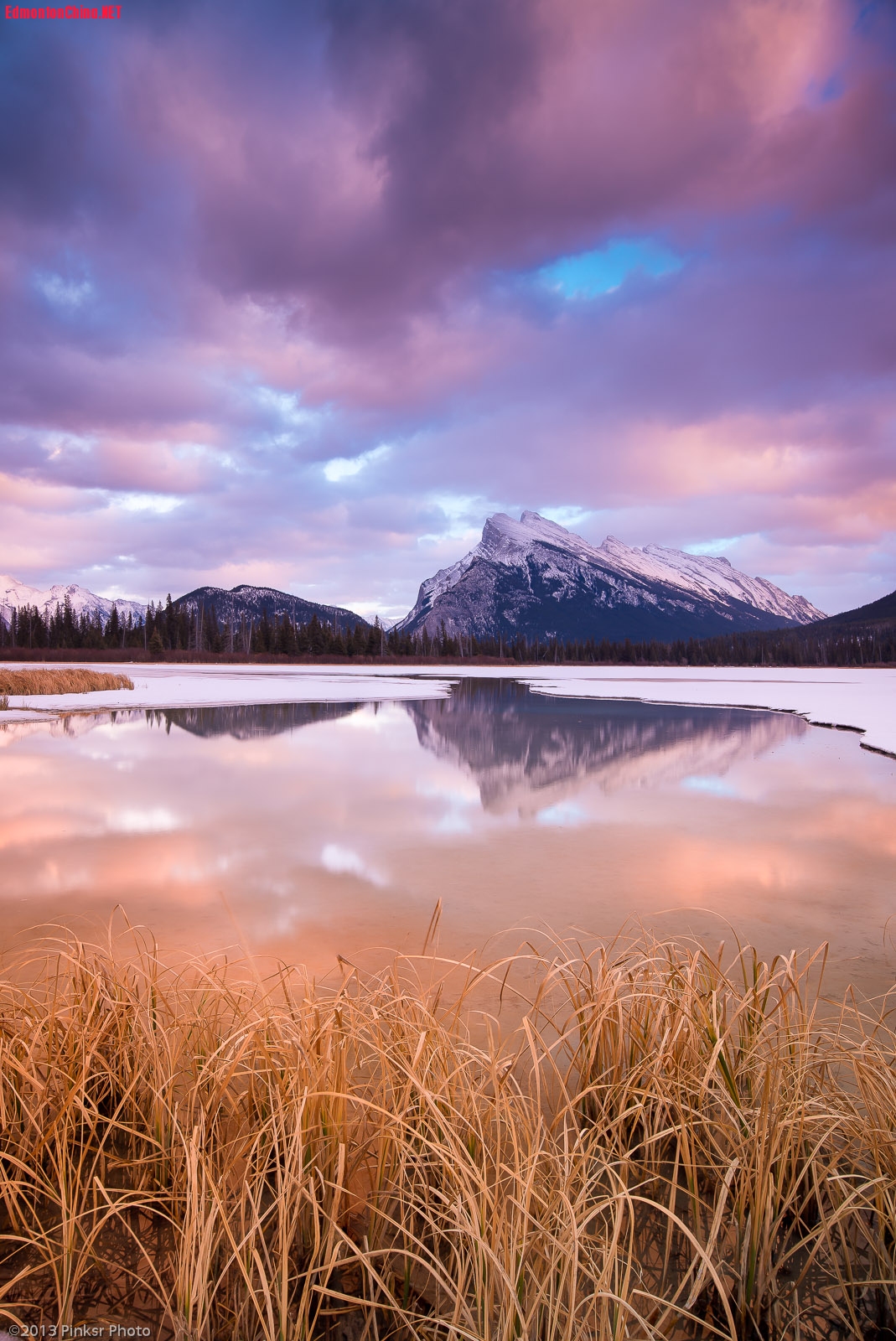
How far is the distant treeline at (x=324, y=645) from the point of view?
125438 mm

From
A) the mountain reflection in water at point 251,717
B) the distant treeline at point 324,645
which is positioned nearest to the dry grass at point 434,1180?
the mountain reflection in water at point 251,717

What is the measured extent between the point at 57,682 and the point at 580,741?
2564 cm

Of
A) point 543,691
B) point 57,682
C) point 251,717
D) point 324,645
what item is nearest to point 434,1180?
point 251,717

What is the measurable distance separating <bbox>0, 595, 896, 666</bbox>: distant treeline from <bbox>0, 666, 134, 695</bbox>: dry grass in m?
70.7

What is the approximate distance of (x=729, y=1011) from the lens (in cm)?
437

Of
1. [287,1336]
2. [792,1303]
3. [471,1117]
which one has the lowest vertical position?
[792,1303]

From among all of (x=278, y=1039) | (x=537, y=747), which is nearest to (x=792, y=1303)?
(x=278, y=1039)

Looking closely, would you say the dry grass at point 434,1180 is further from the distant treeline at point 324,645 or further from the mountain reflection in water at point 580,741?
the distant treeline at point 324,645

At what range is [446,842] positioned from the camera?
9117 millimetres

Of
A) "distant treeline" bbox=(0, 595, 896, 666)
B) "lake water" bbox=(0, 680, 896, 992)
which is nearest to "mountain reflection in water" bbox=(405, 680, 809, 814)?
"lake water" bbox=(0, 680, 896, 992)

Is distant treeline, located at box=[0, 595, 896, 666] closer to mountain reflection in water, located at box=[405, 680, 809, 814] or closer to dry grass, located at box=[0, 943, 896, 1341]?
mountain reflection in water, located at box=[405, 680, 809, 814]

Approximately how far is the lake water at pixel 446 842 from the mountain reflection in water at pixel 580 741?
0.14 m

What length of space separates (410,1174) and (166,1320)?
0.98 m

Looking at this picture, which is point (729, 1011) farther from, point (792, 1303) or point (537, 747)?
point (537, 747)
